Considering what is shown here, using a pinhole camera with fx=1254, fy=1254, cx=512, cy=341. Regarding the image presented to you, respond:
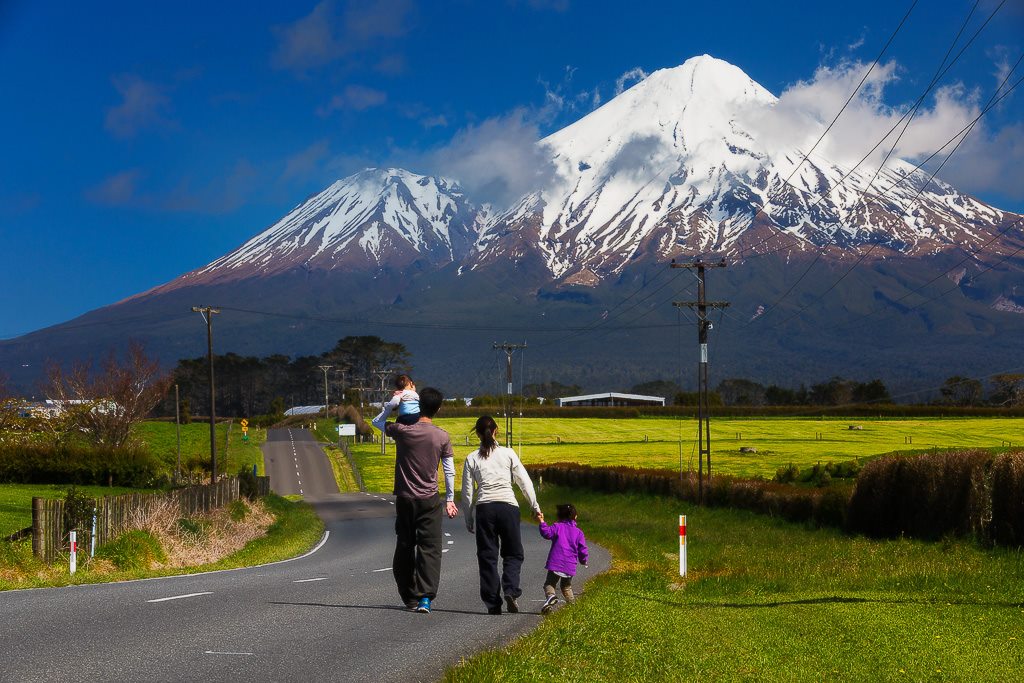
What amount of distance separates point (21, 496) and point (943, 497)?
31.2m

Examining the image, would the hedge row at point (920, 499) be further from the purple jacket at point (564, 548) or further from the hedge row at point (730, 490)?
the purple jacket at point (564, 548)

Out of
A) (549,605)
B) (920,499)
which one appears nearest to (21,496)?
(920,499)

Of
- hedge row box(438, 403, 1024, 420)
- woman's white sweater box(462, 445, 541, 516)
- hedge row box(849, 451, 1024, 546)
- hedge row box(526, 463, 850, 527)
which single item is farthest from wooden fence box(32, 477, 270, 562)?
hedge row box(438, 403, 1024, 420)

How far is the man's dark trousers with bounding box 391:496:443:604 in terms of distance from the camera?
13086 millimetres

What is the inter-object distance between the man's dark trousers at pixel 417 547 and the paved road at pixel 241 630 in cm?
30

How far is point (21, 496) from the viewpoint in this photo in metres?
44.1

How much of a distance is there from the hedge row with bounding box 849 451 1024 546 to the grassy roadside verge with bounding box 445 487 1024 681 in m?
0.83

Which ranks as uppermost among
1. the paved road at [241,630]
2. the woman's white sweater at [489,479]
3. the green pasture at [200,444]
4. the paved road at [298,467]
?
the woman's white sweater at [489,479]

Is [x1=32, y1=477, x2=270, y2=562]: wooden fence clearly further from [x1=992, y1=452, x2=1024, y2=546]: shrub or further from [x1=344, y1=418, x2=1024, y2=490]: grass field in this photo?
[x1=344, y1=418, x2=1024, y2=490]: grass field

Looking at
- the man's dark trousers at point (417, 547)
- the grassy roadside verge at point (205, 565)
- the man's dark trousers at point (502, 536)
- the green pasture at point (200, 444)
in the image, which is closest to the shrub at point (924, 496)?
the grassy roadside verge at point (205, 565)

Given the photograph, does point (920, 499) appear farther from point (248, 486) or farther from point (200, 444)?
point (200, 444)

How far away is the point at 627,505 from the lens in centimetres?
5822

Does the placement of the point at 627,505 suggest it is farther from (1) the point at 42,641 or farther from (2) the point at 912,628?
(1) the point at 42,641

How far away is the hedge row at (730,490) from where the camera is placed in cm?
3953
